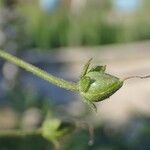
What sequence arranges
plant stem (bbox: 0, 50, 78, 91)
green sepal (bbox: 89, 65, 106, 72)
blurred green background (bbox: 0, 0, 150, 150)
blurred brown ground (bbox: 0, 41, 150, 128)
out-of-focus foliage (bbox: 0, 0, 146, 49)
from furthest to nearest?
out-of-focus foliage (bbox: 0, 0, 146, 49) → blurred brown ground (bbox: 0, 41, 150, 128) → blurred green background (bbox: 0, 0, 150, 150) → green sepal (bbox: 89, 65, 106, 72) → plant stem (bbox: 0, 50, 78, 91)

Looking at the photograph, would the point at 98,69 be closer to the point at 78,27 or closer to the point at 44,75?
the point at 44,75

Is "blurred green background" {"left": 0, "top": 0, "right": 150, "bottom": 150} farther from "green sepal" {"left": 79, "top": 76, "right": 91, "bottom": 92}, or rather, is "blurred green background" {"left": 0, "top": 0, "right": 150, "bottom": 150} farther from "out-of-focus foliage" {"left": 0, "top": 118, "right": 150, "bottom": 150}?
"green sepal" {"left": 79, "top": 76, "right": 91, "bottom": 92}

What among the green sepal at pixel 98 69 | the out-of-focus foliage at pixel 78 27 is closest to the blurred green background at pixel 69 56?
the out-of-focus foliage at pixel 78 27

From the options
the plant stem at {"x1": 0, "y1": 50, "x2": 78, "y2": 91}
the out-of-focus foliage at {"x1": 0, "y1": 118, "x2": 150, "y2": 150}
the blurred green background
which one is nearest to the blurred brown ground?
the blurred green background

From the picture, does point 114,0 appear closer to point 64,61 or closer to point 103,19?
point 103,19

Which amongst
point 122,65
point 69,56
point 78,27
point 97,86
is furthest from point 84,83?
point 78,27

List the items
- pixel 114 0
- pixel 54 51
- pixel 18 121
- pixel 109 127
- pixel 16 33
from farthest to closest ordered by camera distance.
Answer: pixel 114 0
pixel 54 51
pixel 16 33
pixel 109 127
pixel 18 121

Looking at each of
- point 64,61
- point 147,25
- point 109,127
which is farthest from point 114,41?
point 109,127

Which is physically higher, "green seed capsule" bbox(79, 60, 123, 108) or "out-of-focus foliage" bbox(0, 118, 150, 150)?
"green seed capsule" bbox(79, 60, 123, 108)
